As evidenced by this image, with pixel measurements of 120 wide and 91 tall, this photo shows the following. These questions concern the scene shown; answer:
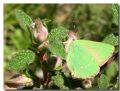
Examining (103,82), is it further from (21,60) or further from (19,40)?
(19,40)

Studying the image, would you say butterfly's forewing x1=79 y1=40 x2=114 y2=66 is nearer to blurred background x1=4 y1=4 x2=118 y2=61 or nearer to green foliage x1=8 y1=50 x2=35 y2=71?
green foliage x1=8 y1=50 x2=35 y2=71

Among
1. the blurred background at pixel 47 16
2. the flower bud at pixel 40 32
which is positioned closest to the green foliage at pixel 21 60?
the flower bud at pixel 40 32

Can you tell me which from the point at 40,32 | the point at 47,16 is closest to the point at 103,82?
the point at 40,32

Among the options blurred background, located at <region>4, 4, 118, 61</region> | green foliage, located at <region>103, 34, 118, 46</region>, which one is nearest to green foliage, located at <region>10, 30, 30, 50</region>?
blurred background, located at <region>4, 4, 118, 61</region>

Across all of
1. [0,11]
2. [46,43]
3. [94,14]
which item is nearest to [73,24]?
[46,43]

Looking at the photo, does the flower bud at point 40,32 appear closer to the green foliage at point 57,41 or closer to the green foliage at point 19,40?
the green foliage at point 57,41

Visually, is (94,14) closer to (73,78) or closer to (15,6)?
(15,6)
